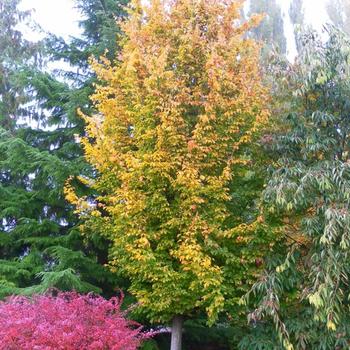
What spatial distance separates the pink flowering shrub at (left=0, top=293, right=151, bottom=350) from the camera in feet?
14.2

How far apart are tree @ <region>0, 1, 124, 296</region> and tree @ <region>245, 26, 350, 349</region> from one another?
10.4 feet

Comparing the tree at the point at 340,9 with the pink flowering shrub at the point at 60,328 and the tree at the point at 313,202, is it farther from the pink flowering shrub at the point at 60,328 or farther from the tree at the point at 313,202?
the pink flowering shrub at the point at 60,328

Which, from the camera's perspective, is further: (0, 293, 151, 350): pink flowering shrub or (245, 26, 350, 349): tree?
(245, 26, 350, 349): tree

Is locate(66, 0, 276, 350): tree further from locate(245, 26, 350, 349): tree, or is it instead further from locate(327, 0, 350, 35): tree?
locate(327, 0, 350, 35): tree

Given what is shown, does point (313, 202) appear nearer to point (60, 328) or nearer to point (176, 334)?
point (176, 334)

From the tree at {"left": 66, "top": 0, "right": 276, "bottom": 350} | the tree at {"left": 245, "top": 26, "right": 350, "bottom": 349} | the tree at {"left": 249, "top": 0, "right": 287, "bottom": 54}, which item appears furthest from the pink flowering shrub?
the tree at {"left": 249, "top": 0, "right": 287, "bottom": 54}

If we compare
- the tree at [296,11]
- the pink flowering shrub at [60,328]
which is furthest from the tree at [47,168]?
the tree at [296,11]

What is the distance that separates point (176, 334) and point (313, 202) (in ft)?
9.16

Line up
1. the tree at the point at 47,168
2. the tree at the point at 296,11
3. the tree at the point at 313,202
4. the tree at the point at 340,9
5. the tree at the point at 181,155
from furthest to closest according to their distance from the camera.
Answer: the tree at the point at 296,11, the tree at the point at 340,9, the tree at the point at 47,168, the tree at the point at 181,155, the tree at the point at 313,202

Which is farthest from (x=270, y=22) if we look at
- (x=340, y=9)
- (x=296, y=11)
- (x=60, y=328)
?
(x=60, y=328)

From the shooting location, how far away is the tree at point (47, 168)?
7633mm

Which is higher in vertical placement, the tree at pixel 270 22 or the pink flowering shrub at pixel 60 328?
the tree at pixel 270 22

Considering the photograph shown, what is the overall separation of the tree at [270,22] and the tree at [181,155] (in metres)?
8.76

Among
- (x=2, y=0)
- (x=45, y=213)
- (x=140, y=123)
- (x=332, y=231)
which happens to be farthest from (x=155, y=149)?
(x=2, y=0)
